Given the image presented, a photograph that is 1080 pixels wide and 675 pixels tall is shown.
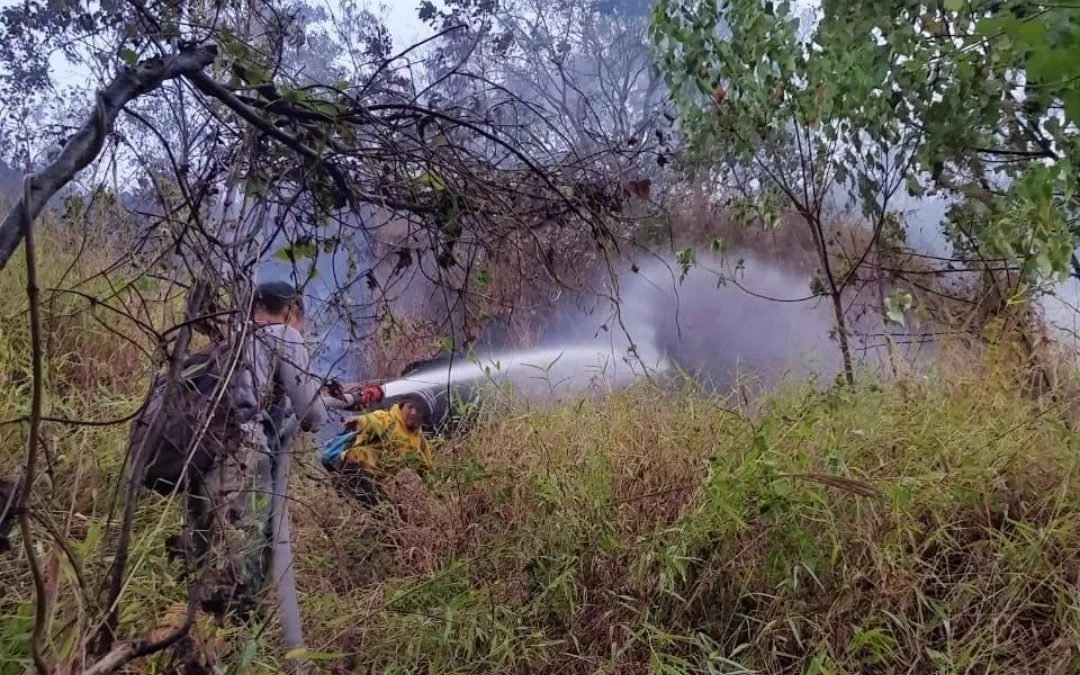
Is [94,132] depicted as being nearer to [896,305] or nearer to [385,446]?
[385,446]

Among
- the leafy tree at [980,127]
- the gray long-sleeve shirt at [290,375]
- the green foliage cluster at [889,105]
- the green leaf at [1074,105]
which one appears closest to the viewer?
the green leaf at [1074,105]

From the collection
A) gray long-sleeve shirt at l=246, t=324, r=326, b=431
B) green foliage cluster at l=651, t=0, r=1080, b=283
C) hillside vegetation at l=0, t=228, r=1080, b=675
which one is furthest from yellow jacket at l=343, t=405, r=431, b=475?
green foliage cluster at l=651, t=0, r=1080, b=283

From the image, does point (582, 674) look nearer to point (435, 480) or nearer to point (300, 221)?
point (435, 480)

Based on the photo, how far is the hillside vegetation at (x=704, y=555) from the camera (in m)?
2.01

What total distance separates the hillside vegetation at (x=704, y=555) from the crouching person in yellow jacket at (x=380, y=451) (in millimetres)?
252

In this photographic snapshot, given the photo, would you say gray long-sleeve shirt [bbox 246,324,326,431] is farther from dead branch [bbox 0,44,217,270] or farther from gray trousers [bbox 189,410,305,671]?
dead branch [bbox 0,44,217,270]

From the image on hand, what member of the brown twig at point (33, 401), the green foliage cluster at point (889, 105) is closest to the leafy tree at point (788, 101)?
the green foliage cluster at point (889, 105)

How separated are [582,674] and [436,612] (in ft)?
1.52

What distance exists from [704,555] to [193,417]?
58.2 inches

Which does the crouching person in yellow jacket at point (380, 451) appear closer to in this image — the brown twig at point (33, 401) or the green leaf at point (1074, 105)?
the brown twig at point (33, 401)

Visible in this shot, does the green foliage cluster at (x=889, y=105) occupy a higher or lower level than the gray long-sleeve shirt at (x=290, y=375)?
higher

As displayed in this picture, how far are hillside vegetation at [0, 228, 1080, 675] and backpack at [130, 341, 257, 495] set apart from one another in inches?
9.4

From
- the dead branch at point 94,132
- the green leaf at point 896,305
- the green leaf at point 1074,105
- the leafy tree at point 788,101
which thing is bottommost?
the green leaf at point 896,305

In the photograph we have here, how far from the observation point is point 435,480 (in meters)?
3.04
